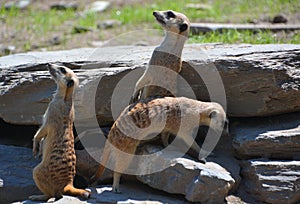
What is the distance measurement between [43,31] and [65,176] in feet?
15.7

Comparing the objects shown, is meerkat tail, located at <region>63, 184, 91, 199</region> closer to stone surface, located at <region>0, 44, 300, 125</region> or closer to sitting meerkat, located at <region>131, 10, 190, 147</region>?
stone surface, located at <region>0, 44, 300, 125</region>

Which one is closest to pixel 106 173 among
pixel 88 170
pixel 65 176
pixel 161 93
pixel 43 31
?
pixel 88 170

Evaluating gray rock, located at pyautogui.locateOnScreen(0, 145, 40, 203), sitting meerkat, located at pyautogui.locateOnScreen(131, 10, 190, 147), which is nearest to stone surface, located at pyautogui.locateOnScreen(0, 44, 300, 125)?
sitting meerkat, located at pyautogui.locateOnScreen(131, 10, 190, 147)

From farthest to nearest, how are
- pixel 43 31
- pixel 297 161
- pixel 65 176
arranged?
pixel 43 31 < pixel 297 161 < pixel 65 176

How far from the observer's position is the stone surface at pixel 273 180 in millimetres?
4945

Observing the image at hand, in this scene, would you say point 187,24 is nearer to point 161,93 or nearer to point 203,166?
point 161,93

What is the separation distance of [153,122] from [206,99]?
2.47ft

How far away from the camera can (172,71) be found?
17.5 ft

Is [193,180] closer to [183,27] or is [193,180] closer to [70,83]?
[70,83]

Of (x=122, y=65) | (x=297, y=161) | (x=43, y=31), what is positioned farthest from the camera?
(x=43, y=31)

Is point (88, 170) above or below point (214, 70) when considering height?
below

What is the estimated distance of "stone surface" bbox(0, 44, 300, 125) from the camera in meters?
5.36

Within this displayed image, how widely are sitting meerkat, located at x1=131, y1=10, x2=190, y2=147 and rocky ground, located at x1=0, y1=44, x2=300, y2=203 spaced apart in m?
0.17

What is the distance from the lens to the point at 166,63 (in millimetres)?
5285
